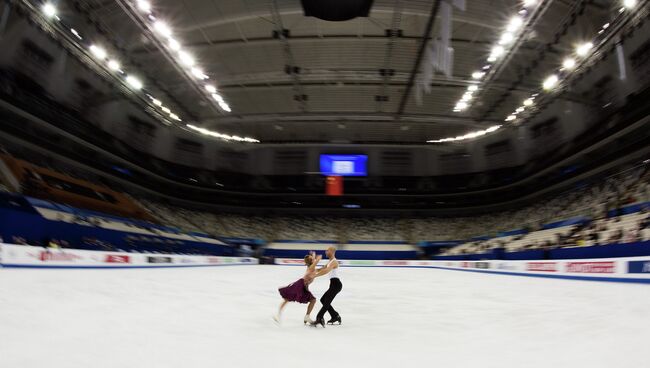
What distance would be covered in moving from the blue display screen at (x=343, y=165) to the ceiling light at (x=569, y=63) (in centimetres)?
2406

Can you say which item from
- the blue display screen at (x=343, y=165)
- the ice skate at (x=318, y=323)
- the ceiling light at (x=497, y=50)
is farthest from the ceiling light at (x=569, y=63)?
the ice skate at (x=318, y=323)

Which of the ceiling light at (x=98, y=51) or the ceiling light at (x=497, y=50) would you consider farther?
the ceiling light at (x=98, y=51)

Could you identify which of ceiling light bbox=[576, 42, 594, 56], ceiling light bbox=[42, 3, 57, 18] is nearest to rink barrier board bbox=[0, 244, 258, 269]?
ceiling light bbox=[42, 3, 57, 18]

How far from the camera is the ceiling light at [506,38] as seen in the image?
24234 mm

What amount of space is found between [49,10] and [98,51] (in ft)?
15.3

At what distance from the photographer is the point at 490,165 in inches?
1811

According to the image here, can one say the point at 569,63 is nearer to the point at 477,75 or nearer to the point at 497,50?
the point at 497,50

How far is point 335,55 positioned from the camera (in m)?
28.0

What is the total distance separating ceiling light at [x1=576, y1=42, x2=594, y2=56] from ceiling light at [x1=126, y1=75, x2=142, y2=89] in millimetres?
33595

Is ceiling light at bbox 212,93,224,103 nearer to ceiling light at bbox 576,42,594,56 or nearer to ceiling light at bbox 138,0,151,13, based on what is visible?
ceiling light at bbox 138,0,151,13

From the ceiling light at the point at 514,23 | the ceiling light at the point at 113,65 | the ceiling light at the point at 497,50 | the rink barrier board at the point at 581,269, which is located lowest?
the rink barrier board at the point at 581,269

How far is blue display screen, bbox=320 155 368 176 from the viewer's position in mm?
46938

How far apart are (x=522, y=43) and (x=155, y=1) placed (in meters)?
23.7

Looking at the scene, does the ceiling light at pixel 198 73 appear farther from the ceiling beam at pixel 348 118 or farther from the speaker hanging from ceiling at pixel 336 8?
the speaker hanging from ceiling at pixel 336 8
